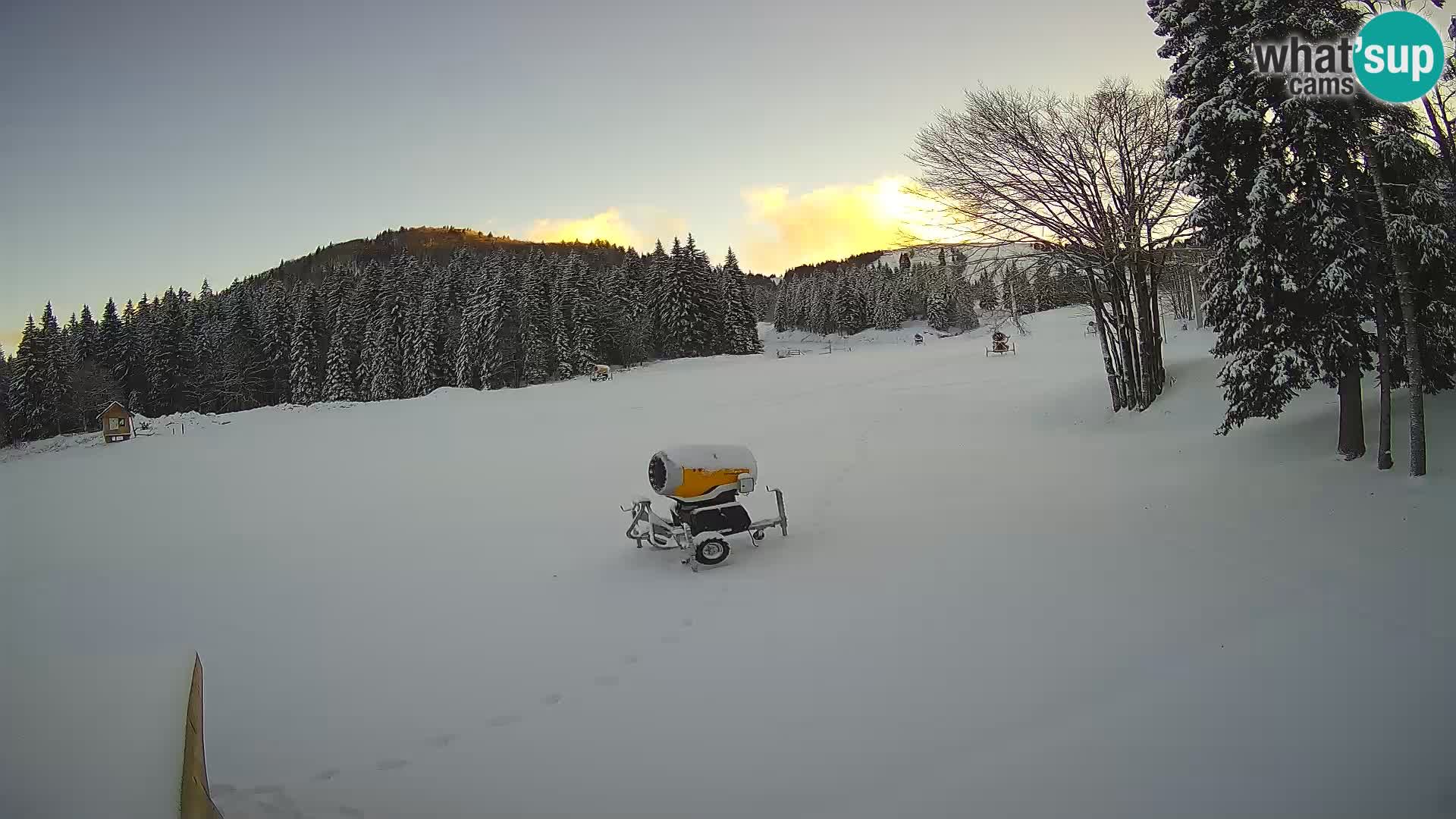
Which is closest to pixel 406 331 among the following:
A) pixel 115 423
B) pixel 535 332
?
pixel 535 332

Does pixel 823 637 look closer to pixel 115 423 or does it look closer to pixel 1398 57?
pixel 1398 57

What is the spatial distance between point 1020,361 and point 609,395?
20.0 m

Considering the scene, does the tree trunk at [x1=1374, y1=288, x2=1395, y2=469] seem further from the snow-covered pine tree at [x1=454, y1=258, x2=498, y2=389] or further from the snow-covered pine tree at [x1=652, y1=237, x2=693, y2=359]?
the snow-covered pine tree at [x1=652, y1=237, x2=693, y2=359]

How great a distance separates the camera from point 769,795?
11.9ft

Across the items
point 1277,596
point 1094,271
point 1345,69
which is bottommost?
point 1277,596

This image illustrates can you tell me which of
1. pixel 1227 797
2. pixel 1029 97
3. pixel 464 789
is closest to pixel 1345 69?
pixel 1029 97

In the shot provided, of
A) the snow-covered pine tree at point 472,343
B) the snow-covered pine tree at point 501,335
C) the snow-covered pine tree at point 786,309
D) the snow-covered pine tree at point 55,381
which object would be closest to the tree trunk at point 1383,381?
the snow-covered pine tree at point 55,381

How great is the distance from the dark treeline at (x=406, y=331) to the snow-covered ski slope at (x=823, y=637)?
35007 millimetres

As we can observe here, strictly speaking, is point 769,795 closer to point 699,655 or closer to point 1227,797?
point 699,655

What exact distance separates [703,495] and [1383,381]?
9.19 m

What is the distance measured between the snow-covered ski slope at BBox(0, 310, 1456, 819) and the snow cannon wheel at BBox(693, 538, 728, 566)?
9.1 inches

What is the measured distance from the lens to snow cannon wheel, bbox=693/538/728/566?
762 cm

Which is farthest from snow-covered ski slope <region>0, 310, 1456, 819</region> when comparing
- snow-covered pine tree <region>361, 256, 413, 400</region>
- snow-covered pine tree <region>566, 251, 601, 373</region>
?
snow-covered pine tree <region>361, 256, 413, 400</region>

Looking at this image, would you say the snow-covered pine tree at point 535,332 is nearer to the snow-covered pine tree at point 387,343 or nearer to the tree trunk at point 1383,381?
the snow-covered pine tree at point 387,343
